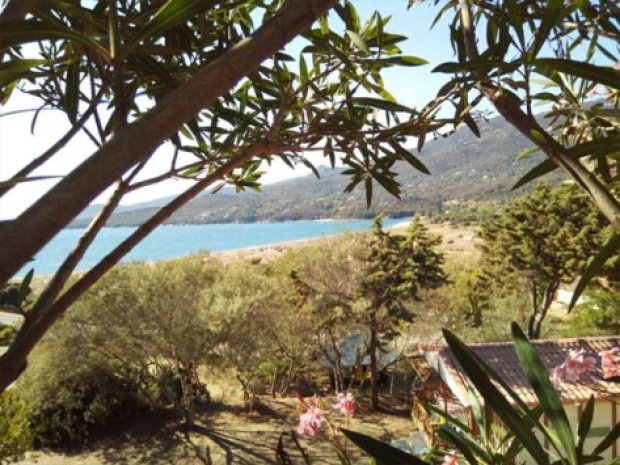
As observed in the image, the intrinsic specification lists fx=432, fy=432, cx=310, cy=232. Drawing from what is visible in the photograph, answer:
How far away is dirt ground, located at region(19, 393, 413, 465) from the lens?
9.55 metres

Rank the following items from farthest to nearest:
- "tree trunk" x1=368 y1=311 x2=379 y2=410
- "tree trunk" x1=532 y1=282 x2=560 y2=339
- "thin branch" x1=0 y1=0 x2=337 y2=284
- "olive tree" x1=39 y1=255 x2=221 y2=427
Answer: "tree trunk" x1=532 y1=282 x2=560 y2=339 < "tree trunk" x1=368 y1=311 x2=379 y2=410 < "olive tree" x1=39 y1=255 x2=221 y2=427 < "thin branch" x1=0 y1=0 x2=337 y2=284

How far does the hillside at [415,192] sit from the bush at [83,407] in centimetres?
5116

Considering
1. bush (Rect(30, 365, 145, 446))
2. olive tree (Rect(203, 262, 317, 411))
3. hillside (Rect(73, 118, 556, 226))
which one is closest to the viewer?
bush (Rect(30, 365, 145, 446))

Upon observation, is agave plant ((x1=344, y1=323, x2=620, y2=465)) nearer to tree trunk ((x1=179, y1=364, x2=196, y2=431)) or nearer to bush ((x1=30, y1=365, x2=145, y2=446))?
tree trunk ((x1=179, y1=364, x2=196, y2=431))

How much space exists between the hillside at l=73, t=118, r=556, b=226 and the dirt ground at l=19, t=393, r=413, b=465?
165 ft

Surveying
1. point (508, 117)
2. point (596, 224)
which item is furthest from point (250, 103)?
point (596, 224)

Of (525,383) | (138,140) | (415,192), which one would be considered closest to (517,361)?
(525,383)

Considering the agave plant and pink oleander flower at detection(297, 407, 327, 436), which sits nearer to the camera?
the agave plant

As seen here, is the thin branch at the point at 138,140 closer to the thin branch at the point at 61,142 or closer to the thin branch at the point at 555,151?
the thin branch at the point at 555,151

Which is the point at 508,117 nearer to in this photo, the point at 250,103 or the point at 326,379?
the point at 250,103

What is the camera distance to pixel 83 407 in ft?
35.2

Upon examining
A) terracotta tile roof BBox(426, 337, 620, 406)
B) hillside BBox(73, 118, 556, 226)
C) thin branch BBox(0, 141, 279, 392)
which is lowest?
terracotta tile roof BBox(426, 337, 620, 406)

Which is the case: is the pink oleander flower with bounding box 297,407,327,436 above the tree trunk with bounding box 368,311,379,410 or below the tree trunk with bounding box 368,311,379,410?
above

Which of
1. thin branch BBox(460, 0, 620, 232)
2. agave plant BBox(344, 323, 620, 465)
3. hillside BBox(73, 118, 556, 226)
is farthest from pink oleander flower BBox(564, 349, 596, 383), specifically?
hillside BBox(73, 118, 556, 226)
